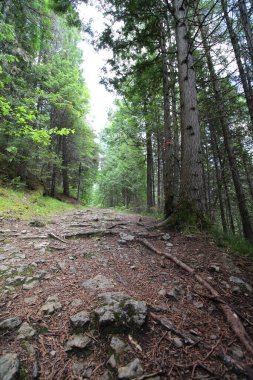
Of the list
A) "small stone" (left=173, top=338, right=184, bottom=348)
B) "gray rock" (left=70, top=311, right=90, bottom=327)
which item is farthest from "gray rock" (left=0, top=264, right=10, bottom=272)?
"small stone" (left=173, top=338, right=184, bottom=348)

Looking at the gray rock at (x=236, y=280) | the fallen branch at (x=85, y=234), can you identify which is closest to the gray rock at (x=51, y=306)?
the gray rock at (x=236, y=280)

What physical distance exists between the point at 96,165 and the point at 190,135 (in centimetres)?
1977

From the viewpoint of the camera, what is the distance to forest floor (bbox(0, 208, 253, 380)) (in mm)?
1558

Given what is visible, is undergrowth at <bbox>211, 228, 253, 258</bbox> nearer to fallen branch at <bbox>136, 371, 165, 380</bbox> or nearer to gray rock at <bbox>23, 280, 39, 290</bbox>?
fallen branch at <bbox>136, 371, 165, 380</bbox>

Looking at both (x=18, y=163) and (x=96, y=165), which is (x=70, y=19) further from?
(x=96, y=165)

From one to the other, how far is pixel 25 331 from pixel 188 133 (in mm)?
4915

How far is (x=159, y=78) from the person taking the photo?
808 centimetres

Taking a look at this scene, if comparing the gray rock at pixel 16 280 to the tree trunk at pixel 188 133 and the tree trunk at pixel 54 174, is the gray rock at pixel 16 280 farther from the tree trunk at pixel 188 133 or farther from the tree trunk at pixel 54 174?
the tree trunk at pixel 54 174

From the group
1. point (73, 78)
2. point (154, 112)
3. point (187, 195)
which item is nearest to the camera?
point (187, 195)

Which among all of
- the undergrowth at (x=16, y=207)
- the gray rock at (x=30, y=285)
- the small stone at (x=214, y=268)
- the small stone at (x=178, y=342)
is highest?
the undergrowth at (x=16, y=207)

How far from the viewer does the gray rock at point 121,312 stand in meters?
1.92

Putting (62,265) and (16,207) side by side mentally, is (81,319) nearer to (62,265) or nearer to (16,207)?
(62,265)

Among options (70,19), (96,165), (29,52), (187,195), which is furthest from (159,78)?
(96,165)

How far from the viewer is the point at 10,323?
1.98 meters
